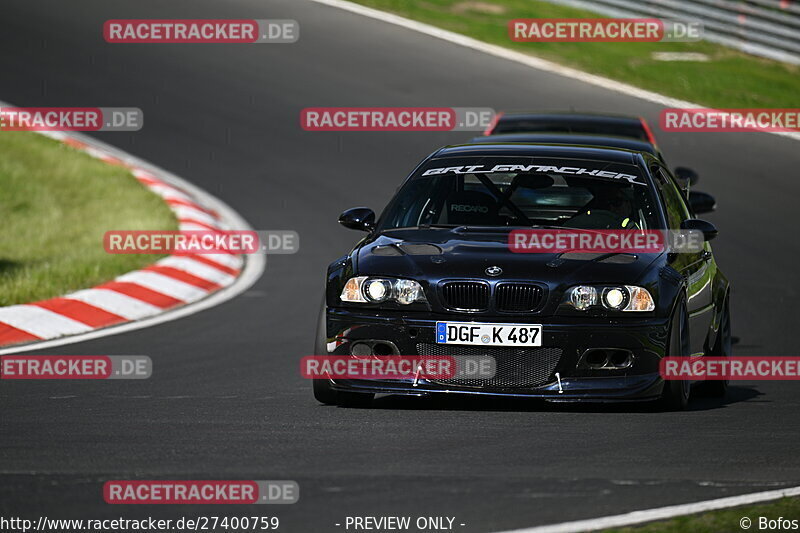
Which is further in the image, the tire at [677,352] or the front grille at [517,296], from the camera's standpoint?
the tire at [677,352]

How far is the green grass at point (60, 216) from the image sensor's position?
42.3 feet

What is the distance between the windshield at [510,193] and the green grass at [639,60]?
41.3ft

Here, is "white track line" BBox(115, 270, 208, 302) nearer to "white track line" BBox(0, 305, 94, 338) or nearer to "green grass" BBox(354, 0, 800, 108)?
"white track line" BBox(0, 305, 94, 338)

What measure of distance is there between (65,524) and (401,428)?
7.50ft

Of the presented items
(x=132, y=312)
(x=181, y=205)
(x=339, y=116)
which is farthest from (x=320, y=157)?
(x=132, y=312)

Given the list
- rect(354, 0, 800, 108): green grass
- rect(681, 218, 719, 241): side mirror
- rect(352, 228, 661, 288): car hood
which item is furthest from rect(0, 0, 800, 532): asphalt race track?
rect(354, 0, 800, 108): green grass

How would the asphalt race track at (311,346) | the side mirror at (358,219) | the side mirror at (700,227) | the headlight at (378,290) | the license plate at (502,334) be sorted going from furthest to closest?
the side mirror at (358,219), the side mirror at (700,227), the headlight at (378,290), the license plate at (502,334), the asphalt race track at (311,346)

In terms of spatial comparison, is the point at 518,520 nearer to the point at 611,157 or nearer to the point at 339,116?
the point at 611,157

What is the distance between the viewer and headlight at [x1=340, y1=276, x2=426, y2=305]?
25.4ft

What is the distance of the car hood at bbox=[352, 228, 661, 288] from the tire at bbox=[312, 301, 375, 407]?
385 millimetres

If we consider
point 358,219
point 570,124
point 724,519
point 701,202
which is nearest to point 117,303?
point 358,219

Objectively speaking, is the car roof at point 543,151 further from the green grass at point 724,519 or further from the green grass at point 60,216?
the green grass at point 60,216

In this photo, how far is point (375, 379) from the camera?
7.77 m

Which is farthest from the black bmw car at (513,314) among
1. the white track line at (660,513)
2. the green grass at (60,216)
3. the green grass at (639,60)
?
the green grass at (639,60)
